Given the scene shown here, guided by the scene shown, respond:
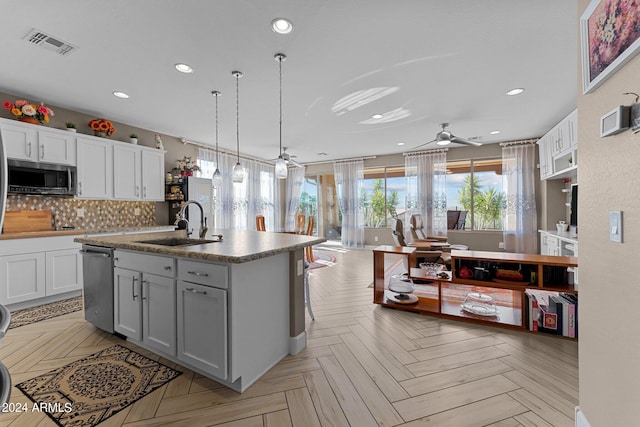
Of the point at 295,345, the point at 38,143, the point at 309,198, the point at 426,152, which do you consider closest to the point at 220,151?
the point at 38,143

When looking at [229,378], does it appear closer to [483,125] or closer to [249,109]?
[249,109]

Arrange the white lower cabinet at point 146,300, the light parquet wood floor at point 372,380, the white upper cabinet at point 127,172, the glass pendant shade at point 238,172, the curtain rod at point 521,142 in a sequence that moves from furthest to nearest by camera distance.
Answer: the curtain rod at point 521,142 → the white upper cabinet at point 127,172 → the glass pendant shade at point 238,172 → the white lower cabinet at point 146,300 → the light parquet wood floor at point 372,380

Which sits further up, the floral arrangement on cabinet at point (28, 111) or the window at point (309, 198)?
the floral arrangement on cabinet at point (28, 111)

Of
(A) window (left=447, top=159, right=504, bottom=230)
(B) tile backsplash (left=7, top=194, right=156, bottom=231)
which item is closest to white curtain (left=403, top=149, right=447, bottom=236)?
(A) window (left=447, top=159, right=504, bottom=230)

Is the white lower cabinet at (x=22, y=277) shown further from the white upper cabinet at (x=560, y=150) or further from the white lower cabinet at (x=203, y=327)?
the white upper cabinet at (x=560, y=150)

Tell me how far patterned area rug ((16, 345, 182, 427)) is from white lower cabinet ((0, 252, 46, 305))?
6.22ft

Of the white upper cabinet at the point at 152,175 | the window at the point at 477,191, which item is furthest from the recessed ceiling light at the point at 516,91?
the white upper cabinet at the point at 152,175

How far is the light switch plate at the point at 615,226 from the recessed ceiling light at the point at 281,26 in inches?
92.5

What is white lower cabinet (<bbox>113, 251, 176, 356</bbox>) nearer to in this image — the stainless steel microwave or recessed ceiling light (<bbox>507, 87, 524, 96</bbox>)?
the stainless steel microwave

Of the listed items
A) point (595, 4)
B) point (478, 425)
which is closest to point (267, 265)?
point (478, 425)

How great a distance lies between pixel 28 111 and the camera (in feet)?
11.0

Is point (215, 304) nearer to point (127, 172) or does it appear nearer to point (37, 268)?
point (37, 268)

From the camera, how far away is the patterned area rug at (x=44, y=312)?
9.46ft

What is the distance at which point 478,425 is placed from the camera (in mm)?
1505
